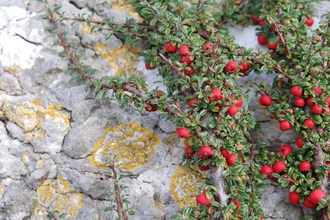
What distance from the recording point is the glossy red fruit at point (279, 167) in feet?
10.2

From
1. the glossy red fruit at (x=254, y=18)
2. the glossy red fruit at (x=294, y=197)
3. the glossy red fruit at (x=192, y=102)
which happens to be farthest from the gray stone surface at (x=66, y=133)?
the glossy red fruit at (x=192, y=102)

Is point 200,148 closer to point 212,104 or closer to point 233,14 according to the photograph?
point 212,104

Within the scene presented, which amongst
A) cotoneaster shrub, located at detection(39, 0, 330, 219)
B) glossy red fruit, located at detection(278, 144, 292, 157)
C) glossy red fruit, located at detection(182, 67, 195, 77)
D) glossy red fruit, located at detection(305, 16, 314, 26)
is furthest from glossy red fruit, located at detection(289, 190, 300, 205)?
glossy red fruit, located at detection(305, 16, 314, 26)

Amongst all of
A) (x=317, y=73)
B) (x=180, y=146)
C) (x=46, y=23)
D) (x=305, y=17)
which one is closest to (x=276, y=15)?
(x=305, y=17)

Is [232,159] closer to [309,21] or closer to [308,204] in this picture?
[308,204]

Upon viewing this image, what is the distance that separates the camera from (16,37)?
11.8 feet

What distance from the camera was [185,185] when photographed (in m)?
3.20

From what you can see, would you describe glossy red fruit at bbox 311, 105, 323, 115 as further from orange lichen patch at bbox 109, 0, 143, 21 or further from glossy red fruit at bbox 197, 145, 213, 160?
orange lichen patch at bbox 109, 0, 143, 21

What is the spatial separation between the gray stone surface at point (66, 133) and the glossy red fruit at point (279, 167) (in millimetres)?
160

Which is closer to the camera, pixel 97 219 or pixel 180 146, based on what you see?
pixel 97 219

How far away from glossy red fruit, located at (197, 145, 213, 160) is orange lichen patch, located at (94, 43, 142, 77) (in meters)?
1.03

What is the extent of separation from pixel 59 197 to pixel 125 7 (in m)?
1.81

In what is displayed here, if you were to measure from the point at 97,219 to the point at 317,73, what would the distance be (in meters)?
1.95

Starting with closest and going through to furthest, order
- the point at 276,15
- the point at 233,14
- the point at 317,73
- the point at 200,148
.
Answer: the point at 200,148
the point at 317,73
the point at 276,15
the point at 233,14
